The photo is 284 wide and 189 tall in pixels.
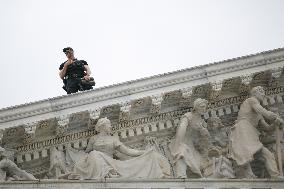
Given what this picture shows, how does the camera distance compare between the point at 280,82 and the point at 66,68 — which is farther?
the point at 66,68

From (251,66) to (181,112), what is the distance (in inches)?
55.8

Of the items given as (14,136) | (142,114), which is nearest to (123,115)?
(142,114)

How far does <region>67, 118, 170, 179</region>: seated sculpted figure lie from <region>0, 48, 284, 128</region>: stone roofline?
0.47 meters

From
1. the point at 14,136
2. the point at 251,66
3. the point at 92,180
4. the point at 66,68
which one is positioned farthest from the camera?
the point at 66,68

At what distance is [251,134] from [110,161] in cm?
231

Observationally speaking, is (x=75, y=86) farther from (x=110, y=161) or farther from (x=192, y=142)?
(x=110, y=161)

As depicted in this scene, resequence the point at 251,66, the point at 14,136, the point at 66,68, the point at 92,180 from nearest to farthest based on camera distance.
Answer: the point at 92,180
the point at 14,136
the point at 251,66
the point at 66,68

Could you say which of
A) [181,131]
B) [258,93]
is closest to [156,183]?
[181,131]

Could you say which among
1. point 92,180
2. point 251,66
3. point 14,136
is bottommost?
point 92,180

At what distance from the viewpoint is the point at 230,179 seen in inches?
642

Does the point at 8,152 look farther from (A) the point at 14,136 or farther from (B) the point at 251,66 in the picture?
(B) the point at 251,66

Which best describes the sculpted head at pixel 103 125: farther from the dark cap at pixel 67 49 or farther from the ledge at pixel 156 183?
the dark cap at pixel 67 49

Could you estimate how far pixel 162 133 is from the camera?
17.3 metres

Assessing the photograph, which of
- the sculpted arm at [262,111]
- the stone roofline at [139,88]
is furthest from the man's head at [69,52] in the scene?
the sculpted arm at [262,111]
